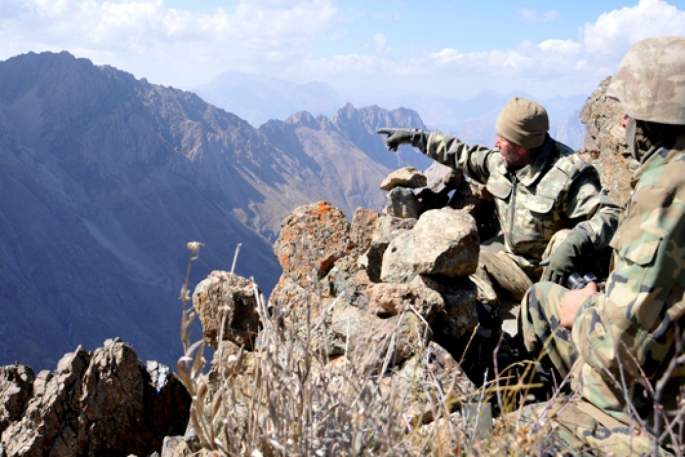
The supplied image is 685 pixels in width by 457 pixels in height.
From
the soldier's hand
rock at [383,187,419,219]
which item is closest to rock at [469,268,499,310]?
rock at [383,187,419,219]

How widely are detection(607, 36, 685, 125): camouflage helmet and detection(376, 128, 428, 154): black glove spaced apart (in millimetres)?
3917

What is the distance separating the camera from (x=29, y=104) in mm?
199875

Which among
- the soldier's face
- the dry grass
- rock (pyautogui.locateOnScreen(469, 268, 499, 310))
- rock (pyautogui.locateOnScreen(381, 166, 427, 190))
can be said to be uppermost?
the soldier's face

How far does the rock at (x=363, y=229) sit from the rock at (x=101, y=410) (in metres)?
2.79

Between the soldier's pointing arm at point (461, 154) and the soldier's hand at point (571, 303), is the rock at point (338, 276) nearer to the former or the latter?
the soldier's pointing arm at point (461, 154)

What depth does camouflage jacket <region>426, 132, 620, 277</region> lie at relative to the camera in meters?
5.39

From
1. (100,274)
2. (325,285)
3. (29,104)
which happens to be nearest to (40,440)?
(325,285)

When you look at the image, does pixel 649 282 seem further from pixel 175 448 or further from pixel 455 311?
pixel 175 448

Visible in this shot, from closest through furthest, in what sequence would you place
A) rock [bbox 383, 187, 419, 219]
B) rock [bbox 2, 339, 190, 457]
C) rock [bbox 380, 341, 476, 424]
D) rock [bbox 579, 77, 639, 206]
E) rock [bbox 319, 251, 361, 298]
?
rock [bbox 380, 341, 476, 424] → rock [bbox 2, 339, 190, 457] → rock [bbox 319, 251, 361, 298] → rock [bbox 383, 187, 419, 219] → rock [bbox 579, 77, 639, 206]

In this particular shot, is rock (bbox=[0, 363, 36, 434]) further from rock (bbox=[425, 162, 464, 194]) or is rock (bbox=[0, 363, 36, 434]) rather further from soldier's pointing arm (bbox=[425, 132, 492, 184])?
rock (bbox=[425, 162, 464, 194])

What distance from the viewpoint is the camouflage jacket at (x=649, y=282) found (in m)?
2.54

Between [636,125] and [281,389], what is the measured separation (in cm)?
241

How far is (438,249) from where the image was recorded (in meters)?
5.01

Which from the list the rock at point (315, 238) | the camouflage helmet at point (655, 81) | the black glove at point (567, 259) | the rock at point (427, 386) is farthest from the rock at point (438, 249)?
the camouflage helmet at point (655, 81)
